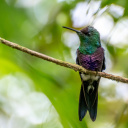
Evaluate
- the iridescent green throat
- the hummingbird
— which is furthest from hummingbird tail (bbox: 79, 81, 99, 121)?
the iridescent green throat

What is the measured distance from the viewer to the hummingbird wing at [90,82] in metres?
2.90

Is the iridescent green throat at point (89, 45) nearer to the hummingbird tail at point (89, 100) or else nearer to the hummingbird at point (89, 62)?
the hummingbird at point (89, 62)

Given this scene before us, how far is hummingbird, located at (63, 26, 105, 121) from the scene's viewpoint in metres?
2.94

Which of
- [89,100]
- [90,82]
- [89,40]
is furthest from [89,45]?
[89,100]

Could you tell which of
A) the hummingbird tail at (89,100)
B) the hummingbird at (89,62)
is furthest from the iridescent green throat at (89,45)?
the hummingbird tail at (89,100)

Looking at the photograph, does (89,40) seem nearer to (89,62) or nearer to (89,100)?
(89,62)

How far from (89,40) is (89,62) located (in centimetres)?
34

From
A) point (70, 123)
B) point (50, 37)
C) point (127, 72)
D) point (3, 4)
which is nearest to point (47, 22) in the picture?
point (50, 37)

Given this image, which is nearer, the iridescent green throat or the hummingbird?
the hummingbird

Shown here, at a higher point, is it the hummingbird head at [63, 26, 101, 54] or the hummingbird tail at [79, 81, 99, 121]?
the hummingbird head at [63, 26, 101, 54]

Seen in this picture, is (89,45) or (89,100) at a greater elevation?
(89,45)

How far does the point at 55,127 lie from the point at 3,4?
0.95 meters

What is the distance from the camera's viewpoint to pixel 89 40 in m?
3.13

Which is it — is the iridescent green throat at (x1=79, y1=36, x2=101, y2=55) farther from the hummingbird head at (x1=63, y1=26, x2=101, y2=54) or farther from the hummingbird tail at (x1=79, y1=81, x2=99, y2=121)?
the hummingbird tail at (x1=79, y1=81, x2=99, y2=121)
